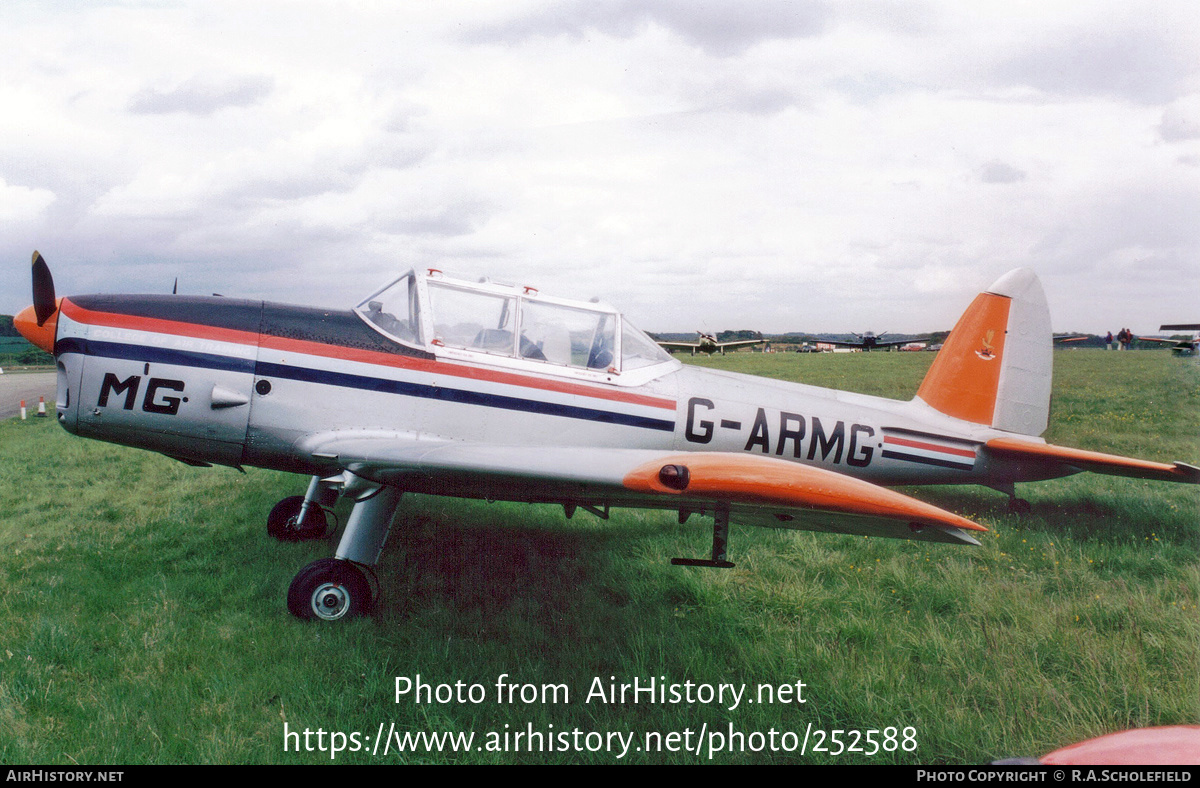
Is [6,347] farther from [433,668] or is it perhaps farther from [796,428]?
[796,428]

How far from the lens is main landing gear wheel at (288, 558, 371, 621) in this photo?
12.2 ft

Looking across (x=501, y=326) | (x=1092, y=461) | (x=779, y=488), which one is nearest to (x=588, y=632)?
(x=779, y=488)

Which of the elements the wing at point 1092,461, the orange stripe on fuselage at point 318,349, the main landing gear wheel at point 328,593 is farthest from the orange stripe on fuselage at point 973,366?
the main landing gear wheel at point 328,593

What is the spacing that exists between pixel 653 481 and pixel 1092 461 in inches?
179

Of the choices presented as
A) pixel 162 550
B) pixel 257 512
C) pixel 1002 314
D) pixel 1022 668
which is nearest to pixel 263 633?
pixel 162 550

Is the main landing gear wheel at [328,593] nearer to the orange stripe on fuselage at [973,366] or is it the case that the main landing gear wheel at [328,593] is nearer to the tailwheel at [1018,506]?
the orange stripe on fuselage at [973,366]

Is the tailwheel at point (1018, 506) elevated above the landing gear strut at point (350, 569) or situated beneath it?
elevated above

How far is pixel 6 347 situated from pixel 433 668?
5.23m

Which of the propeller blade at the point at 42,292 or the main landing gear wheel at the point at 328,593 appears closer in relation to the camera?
the main landing gear wheel at the point at 328,593

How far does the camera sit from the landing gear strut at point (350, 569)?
12.2 feet

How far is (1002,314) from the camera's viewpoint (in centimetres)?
608

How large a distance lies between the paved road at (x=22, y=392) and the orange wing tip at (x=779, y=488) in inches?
734

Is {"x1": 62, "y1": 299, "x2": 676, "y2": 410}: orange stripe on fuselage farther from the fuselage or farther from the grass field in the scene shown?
the grass field

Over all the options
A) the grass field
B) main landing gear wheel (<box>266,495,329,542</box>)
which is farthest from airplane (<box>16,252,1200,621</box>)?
main landing gear wheel (<box>266,495,329,542</box>)
